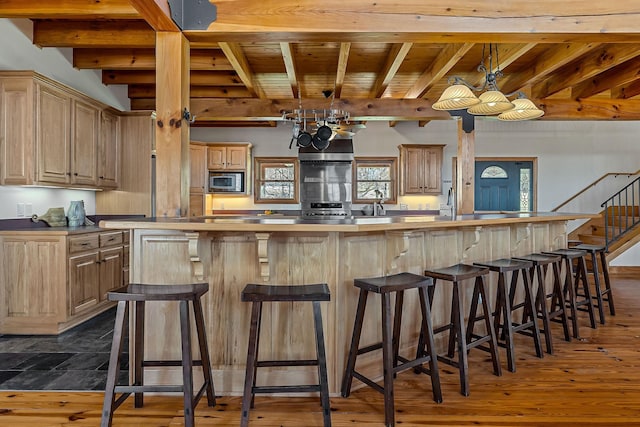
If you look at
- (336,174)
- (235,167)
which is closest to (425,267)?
(336,174)

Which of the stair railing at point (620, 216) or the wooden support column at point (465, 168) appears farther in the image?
the stair railing at point (620, 216)

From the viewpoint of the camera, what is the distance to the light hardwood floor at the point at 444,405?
210 cm

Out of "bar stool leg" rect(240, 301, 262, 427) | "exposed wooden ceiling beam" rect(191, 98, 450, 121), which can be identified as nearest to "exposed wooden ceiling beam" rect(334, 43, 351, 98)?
"exposed wooden ceiling beam" rect(191, 98, 450, 121)

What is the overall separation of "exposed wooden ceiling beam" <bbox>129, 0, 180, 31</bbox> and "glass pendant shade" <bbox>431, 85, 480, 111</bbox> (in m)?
2.05

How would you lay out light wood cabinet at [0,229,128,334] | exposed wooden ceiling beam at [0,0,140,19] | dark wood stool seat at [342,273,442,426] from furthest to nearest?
1. light wood cabinet at [0,229,128,334]
2. exposed wooden ceiling beam at [0,0,140,19]
3. dark wood stool seat at [342,273,442,426]

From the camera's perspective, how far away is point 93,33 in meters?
3.98

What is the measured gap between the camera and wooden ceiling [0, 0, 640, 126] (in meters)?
2.70

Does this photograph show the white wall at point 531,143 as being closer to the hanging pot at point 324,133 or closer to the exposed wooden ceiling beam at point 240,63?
the exposed wooden ceiling beam at point 240,63

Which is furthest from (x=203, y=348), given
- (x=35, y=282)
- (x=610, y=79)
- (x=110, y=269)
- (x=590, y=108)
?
(x=590, y=108)

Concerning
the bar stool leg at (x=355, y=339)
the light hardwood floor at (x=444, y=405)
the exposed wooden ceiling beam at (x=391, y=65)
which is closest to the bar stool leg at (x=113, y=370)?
the light hardwood floor at (x=444, y=405)

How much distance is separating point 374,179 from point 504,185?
96.2 inches

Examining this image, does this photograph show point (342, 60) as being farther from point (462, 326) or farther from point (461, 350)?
point (461, 350)

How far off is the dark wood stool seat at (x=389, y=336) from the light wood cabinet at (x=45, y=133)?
326 cm

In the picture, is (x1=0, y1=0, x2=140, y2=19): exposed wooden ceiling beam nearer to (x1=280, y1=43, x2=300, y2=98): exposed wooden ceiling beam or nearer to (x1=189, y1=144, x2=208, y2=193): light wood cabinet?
(x1=280, y1=43, x2=300, y2=98): exposed wooden ceiling beam
